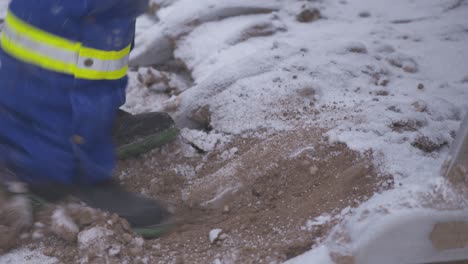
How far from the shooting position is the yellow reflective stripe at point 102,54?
1.45 meters

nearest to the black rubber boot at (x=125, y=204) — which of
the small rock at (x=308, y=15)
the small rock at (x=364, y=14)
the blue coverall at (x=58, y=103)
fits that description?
the blue coverall at (x=58, y=103)

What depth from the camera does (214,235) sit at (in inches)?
54.9

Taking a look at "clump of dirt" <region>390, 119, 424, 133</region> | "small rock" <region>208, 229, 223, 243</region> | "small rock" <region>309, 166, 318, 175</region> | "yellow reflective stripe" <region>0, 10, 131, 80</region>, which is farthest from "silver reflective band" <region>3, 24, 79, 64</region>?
"clump of dirt" <region>390, 119, 424, 133</region>

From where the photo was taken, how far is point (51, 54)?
4.72 feet

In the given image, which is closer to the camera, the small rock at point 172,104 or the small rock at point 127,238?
the small rock at point 127,238

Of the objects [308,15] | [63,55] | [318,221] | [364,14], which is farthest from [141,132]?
[364,14]

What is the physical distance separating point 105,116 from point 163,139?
1.00ft

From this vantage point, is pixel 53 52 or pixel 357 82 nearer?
pixel 53 52

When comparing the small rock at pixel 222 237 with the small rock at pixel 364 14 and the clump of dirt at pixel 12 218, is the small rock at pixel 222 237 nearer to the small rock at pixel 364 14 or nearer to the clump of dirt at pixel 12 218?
the clump of dirt at pixel 12 218

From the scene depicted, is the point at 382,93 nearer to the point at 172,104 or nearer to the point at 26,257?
the point at 172,104

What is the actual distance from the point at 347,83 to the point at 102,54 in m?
0.92

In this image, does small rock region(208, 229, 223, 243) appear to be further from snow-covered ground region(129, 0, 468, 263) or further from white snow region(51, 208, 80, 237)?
white snow region(51, 208, 80, 237)

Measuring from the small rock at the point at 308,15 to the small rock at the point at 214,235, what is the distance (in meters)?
1.26

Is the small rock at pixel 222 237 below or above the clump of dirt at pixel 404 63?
below
